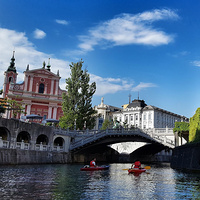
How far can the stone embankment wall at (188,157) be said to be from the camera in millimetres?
28395

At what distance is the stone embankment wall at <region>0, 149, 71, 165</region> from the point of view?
33.2 metres

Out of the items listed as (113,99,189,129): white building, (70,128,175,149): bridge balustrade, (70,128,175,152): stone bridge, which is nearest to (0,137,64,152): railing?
(70,128,175,149): bridge balustrade

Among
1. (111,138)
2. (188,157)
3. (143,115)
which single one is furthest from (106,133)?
(143,115)

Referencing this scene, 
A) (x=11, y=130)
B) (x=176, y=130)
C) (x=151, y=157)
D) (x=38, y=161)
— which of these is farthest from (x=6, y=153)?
(x=151, y=157)

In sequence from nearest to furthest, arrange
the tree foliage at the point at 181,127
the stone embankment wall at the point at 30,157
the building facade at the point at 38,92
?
the stone embankment wall at the point at 30,157 < the tree foliage at the point at 181,127 < the building facade at the point at 38,92

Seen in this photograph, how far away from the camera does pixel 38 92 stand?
74750 mm

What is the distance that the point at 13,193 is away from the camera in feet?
48.5

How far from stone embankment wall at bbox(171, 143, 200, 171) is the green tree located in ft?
69.0

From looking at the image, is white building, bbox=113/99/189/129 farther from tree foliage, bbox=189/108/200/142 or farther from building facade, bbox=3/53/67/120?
tree foliage, bbox=189/108/200/142

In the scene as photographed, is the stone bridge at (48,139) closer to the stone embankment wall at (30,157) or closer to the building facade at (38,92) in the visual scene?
the stone embankment wall at (30,157)

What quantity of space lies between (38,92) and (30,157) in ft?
129

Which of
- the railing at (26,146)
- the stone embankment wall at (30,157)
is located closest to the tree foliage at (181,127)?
the stone embankment wall at (30,157)

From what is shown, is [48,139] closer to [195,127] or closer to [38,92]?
[195,127]

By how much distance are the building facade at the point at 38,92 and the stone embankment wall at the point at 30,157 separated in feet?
97.5
